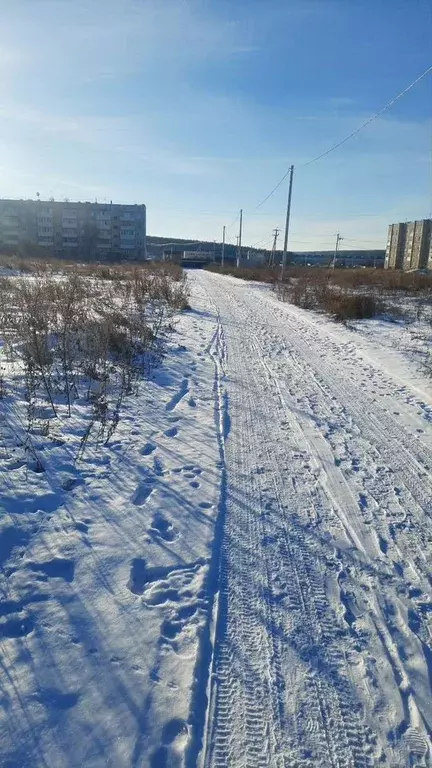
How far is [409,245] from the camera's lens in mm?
108062

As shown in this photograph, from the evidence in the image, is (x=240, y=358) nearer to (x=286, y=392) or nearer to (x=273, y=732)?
(x=286, y=392)

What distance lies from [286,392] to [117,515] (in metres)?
4.15

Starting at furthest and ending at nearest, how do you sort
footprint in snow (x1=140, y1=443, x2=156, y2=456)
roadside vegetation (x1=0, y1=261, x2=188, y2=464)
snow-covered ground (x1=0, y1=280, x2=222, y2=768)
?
1. roadside vegetation (x1=0, y1=261, x2=188, y2=464)
2. footprint in snow (x1=140, y1=443, x2=156, y2=456)
3. snow-covered ground (x1=0, y1=280, x2=222, y2=768)

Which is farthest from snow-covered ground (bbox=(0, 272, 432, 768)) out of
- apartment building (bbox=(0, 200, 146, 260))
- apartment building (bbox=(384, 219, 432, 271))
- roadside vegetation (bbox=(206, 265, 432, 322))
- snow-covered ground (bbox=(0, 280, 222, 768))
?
apartment building (bbox=(384, 219, 432, 271))

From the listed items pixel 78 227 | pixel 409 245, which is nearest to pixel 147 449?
pixel 78 227

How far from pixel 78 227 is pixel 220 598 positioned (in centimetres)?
9946

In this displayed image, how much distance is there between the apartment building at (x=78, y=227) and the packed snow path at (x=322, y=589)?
88362 mm

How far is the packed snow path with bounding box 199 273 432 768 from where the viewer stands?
2.14 m

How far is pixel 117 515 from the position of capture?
3.71 metres

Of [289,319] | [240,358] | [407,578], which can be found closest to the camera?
[407,578]

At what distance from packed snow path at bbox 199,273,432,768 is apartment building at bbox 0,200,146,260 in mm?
88362

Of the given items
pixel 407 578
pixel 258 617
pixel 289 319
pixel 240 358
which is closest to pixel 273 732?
pixel 258 617

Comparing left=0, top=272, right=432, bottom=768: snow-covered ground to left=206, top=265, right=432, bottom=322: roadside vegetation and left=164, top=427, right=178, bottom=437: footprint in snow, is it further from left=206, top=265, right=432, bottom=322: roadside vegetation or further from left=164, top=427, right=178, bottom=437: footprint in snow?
left=206, top=265, right=432, bottom=322: roadside vegetation

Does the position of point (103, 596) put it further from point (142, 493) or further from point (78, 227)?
point (78, 227)
